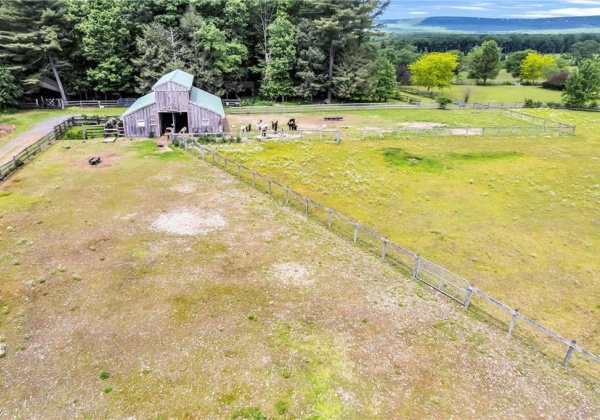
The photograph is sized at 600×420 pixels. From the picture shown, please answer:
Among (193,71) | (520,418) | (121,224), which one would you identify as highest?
(193,71)

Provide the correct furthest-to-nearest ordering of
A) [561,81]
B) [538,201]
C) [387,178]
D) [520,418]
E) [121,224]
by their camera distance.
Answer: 1. [561,81]
2. [387,178]
3. [538,201]
4. [121,224]
5. [520,418]

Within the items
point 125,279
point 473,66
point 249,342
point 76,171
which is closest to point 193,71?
point 76,171

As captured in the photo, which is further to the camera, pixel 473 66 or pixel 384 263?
pixel 473 66

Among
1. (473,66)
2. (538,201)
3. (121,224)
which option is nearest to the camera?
(121,224)

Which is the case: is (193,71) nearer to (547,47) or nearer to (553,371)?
(553,371)

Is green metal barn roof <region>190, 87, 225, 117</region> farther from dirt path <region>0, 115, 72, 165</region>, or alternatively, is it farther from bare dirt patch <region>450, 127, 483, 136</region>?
bare dirt patch <region>450, 127, 483, 136</region>

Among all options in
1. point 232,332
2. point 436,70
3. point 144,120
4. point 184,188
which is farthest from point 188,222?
point 436,70

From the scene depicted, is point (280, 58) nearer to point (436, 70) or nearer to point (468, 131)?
point (468, 131)

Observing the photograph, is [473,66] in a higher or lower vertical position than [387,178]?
higher
